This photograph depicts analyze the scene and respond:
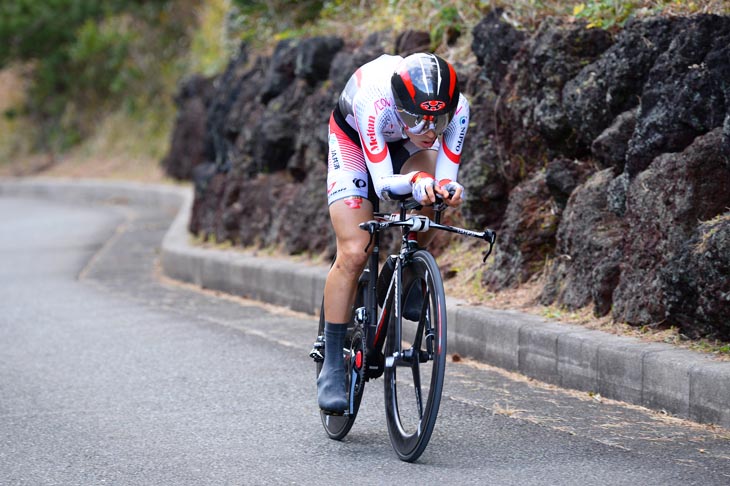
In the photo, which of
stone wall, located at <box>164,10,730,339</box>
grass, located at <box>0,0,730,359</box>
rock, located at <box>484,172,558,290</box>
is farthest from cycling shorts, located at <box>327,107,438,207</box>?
rock, located at <box>484,172,558,290</box>

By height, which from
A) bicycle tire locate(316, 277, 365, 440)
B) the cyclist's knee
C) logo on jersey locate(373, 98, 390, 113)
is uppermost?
logo on jersey locate(373, 98, 390, 113)

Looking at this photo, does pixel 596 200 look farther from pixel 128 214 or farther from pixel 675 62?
pixel 128 214

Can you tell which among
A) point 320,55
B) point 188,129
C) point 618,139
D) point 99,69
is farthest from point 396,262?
point 99,69

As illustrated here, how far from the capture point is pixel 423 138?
520 centimetres

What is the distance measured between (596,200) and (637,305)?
1071 millimetres

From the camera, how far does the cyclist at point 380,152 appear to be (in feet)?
16.4

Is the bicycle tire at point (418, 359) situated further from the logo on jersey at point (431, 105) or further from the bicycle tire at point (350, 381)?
the logo on jersey at point (431, 105)

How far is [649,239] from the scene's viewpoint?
6.79 metres

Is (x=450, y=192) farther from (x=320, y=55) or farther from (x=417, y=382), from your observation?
(x=320, y=55)

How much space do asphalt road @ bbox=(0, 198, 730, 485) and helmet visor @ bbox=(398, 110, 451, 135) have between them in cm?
149

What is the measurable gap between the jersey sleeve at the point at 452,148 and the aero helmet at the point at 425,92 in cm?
13

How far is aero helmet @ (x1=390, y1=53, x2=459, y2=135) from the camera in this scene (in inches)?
196

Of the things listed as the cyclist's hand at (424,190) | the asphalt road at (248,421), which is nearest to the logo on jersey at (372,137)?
the cyclist's hand at (424,190)

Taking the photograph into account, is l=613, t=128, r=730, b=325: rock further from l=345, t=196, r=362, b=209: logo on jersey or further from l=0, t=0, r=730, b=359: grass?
l=345, t=196, r=362, b=209: logo on jersey
